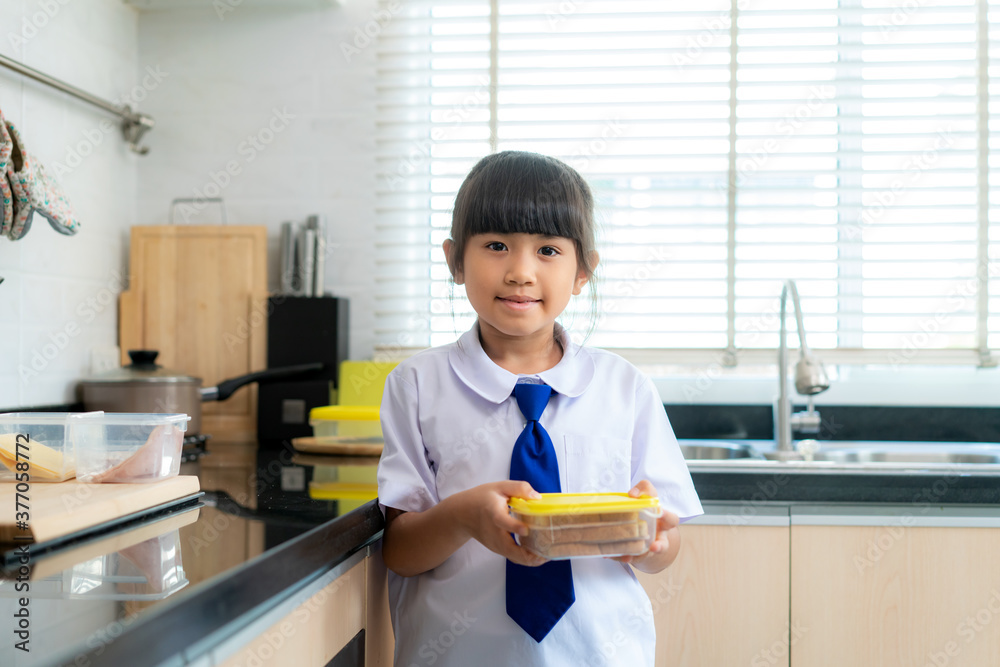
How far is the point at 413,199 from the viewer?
1.76 metres

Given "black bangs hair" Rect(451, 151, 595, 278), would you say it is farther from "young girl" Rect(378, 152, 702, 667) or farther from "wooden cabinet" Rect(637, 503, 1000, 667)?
"wooden cabinet" Rect(637, 503, 1000, 667)

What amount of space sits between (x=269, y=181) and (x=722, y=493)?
1.20 metres

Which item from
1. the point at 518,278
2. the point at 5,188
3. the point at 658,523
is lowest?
the point at 658,523

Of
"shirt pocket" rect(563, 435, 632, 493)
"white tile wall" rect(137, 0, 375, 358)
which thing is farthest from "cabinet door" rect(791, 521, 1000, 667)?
"white tile wall" rect(137, 0, 375, 358)

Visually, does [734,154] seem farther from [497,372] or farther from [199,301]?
[199,301]

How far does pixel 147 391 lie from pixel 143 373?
0.14ft

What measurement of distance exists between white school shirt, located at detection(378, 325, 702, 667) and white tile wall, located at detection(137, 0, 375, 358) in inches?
37.0

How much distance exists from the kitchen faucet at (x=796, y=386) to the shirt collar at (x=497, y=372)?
72cm

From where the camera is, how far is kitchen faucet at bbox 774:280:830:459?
4.69ft

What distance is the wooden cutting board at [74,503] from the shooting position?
1.76ft

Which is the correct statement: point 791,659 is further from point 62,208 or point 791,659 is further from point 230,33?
point 230,33

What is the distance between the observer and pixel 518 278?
799mm

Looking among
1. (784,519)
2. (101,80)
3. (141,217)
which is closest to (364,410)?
(784,519)

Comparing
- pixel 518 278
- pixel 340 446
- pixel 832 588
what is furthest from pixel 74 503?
pixel 832 588
